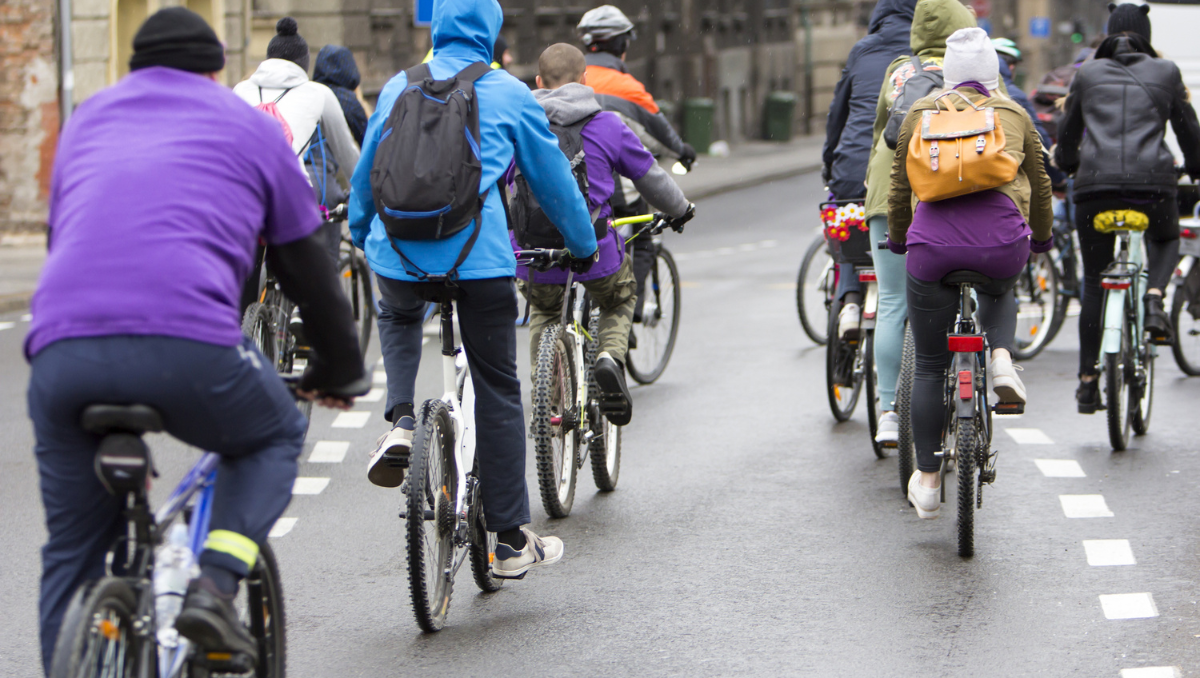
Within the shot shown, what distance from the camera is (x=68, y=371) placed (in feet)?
10.0

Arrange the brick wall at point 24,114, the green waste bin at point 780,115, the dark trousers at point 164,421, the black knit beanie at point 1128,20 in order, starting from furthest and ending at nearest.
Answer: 1. the green waste bin at point 780,115
2. the brick wall at point 24,114
3. the black knit beanie at point 1128,20
4. the dark trousers at point 164,421

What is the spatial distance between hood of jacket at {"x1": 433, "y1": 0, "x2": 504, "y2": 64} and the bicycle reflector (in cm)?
190

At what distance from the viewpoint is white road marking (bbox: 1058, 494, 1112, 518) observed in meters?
6.45

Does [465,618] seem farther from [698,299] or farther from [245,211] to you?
[698,299]

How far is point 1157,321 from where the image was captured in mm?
7941

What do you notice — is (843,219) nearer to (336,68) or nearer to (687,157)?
(687,157)

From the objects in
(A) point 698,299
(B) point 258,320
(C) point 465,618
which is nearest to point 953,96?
(C) point 465,618

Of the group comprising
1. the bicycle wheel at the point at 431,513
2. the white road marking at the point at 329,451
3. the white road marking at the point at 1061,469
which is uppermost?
the bicycle wheel at the point at 431,513

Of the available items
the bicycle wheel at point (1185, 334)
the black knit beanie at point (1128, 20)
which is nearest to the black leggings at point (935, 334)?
the black knit beanie at point (1128, 20)

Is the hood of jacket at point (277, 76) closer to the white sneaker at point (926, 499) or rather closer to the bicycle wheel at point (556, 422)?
the bicycle wheel at point (556, 422)

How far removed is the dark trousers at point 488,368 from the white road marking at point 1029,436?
3.50 meters

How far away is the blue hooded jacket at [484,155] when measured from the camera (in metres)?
4.77

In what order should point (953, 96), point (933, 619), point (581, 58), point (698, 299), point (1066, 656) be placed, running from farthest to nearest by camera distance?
1. point (698, 299)
2. point (581, 58)
3. point (953, 96)
4. point (933, 619)
5. point (1066, 656)

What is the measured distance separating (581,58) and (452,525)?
7.85 ft
